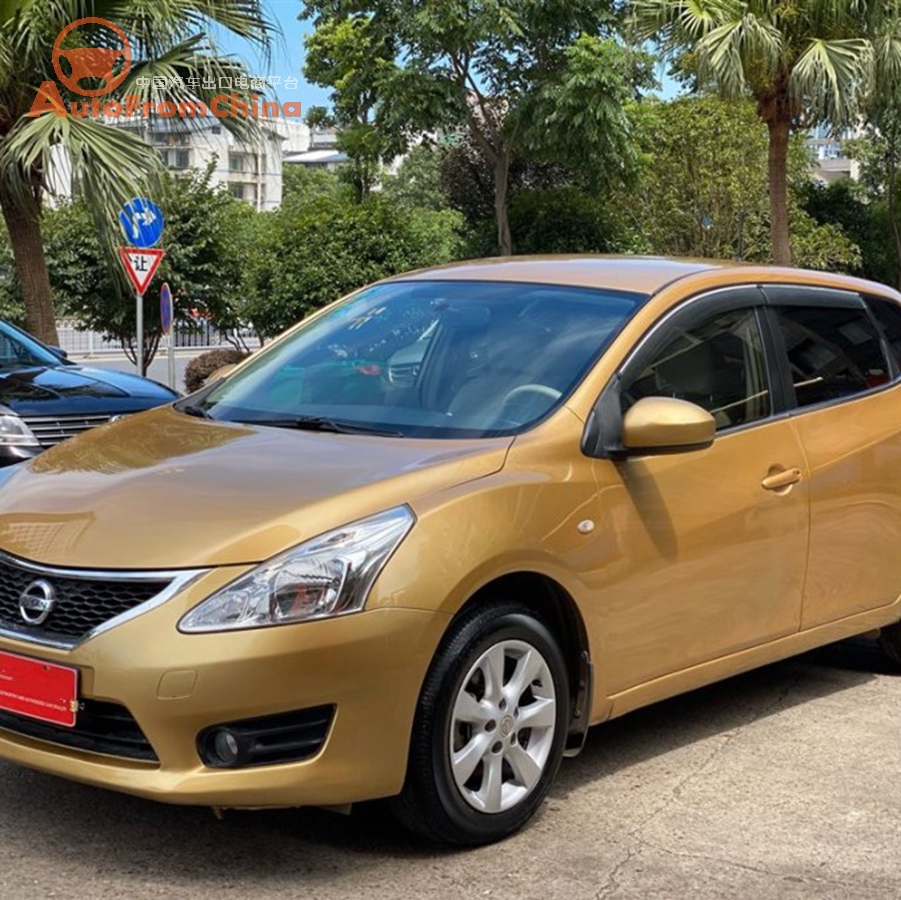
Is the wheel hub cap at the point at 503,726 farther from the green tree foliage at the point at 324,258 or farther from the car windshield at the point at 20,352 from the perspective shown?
the green tree foliage at the point at 324,258

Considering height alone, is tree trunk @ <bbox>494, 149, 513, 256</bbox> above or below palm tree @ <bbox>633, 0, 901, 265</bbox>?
below

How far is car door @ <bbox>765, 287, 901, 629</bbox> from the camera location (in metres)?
5.14

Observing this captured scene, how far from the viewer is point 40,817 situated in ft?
13.4

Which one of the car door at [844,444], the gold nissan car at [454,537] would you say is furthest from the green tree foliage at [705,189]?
the gold nissan car at [454,537]

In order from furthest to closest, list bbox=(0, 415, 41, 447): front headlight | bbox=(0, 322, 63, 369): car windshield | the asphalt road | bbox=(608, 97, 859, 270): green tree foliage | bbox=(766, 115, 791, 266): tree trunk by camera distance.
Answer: bbox=(608, 97, 859, 270): green tree foliage → bbox=(766, 115, 791, 266): tree trunk → bbox=(0, 322, 63, 369): car windshield → bbox=(0, 415, 41, 447): front headlight → the asphalt road

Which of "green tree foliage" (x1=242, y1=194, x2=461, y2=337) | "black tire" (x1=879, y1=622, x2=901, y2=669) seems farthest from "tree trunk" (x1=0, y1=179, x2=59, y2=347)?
"black tire" (x1=879, y1=622, x2=901, y2=669)

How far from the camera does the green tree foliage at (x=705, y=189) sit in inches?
1186

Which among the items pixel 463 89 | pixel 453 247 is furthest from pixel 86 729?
pixel 453 247

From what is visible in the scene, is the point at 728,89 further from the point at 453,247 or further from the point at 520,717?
the point at 520,717

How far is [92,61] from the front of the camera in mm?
13156

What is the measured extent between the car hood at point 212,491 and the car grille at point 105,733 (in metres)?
0.36

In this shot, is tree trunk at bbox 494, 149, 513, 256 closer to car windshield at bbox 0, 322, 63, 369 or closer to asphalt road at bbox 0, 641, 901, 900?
car windshield at bbox 0, 322, 63, 369

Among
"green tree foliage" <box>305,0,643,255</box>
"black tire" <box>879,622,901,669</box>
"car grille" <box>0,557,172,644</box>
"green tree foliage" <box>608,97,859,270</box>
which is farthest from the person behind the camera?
"green tree foliage" <box>608,97,859,270</box>

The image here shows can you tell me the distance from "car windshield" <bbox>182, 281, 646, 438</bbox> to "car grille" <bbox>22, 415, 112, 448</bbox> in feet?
10.5
